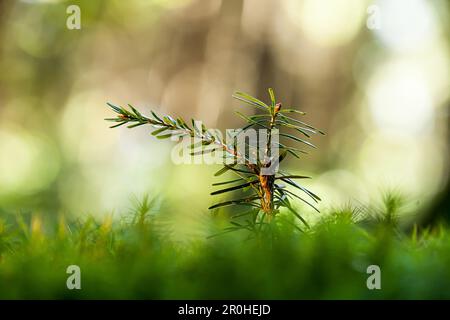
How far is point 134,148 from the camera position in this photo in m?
7.27

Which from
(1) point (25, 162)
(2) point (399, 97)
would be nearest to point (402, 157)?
(2) point (399, 97)

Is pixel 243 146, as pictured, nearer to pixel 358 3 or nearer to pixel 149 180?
pixel 149 180

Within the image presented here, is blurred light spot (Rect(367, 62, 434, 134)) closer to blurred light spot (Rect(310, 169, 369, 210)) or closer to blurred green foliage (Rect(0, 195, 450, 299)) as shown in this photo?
blurred light spot (Rect(310, 169, 369, 210))

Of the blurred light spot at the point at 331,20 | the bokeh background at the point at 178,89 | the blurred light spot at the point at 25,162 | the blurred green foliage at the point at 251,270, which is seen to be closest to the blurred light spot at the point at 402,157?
the bokeh background at the point at 178,89

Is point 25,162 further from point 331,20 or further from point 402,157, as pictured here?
point 402,157

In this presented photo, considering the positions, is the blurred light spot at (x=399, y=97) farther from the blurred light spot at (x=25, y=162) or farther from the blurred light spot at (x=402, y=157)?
the blurred light spot at (x=25, y=162)

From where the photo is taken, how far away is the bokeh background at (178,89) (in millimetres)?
6383

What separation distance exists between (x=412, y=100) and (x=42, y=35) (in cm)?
568

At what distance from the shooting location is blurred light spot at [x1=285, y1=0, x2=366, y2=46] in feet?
22.0

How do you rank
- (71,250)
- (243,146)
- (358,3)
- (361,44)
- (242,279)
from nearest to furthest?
(242,279)
(71,250)
(243,146)
(358,3)
(361,44)

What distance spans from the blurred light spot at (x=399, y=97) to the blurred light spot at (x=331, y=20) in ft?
2.78

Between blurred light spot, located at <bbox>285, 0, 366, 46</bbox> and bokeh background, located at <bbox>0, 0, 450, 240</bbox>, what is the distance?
0.7 inches

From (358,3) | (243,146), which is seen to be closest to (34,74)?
(358,3)

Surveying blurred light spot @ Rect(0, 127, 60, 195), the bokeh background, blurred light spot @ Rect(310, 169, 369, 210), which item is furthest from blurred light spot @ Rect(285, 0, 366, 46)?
blurred light spot @ Rect(0, 127, 60, 195)
